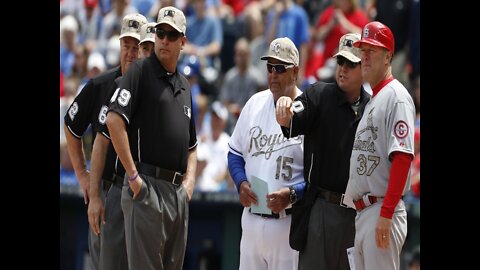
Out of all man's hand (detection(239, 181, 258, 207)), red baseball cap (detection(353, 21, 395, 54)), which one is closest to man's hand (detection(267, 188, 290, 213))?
man's hand (detection(239, 181, 258, 207))

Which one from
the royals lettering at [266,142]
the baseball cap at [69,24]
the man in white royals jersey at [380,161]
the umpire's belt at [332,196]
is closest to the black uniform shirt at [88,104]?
the royals lettering at [266,142]

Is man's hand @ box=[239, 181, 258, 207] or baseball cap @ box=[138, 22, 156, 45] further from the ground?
baseball cap @ box=[138, 22, 156, 45]

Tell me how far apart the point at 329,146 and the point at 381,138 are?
0.77m

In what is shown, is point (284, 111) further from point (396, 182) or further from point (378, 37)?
point (396, 182)

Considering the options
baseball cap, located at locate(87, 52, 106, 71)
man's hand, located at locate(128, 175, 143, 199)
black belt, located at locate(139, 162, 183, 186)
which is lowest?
man's hand, located at locate(128, 175, 143, 199)

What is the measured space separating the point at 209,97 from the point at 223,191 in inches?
90.3

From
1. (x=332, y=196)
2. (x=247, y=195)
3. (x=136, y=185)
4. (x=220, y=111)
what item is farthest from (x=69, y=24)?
(x=332, y=196)

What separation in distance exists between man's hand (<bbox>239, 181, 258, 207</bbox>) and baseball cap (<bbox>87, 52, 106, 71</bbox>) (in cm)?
632

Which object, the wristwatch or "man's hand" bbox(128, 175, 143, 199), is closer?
"man's hand" bbox(128, 175, 143, 199)

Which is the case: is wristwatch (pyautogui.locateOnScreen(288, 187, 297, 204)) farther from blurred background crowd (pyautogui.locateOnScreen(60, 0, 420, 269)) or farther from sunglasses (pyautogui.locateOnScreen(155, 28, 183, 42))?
blurred background crowd (pyautogui.locateOnScreen(60, 0, 420, 269))

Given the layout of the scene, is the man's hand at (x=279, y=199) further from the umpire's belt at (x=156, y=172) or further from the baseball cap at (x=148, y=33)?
the baseball cap at (x=148, y=33)

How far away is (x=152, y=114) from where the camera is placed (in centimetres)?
661

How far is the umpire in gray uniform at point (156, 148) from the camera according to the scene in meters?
6.48

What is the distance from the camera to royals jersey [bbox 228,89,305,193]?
718cm
